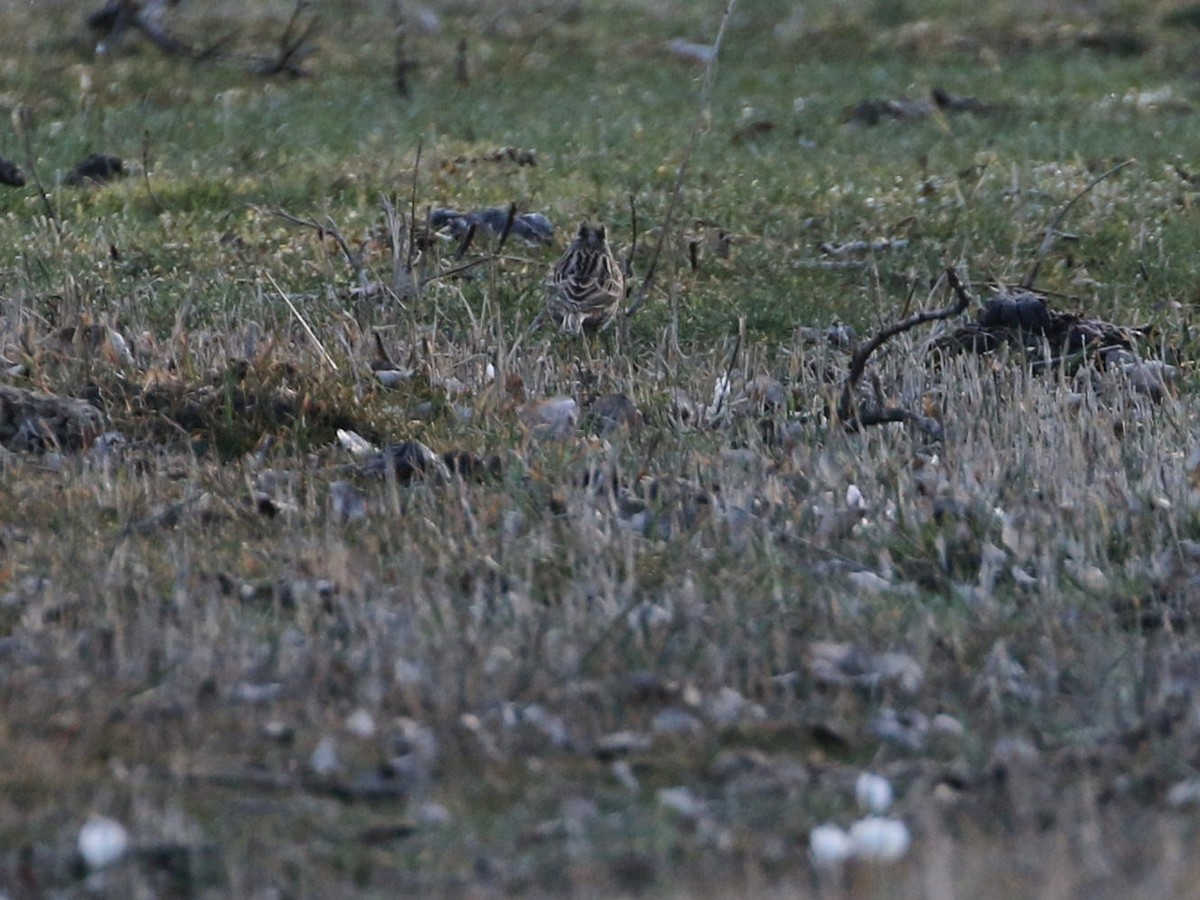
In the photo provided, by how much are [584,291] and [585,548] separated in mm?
3939

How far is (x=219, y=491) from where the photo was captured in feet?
22.2

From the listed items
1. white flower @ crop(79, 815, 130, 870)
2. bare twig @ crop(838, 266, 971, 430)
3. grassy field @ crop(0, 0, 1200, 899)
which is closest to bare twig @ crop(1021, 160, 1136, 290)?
grassy field @ crop(0, 0, 1200, 899)

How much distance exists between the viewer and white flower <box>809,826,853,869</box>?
150 inches

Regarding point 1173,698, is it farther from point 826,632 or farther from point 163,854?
point 163,854

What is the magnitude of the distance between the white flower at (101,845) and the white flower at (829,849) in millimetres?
1435

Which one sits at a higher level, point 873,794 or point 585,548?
point 873,794

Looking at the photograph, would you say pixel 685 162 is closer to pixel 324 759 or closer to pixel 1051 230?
pixel 1051 230

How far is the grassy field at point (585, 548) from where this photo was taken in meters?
4.04

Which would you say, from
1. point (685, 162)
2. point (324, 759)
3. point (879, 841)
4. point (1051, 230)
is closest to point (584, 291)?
point (685, 162)

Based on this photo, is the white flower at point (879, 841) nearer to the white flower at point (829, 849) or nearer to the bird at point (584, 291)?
the white flower at point (829, 849)

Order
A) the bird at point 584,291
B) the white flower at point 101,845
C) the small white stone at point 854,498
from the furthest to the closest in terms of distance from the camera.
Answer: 1. the bird at point 584,291
2. the small white stone at point 854,498
3. the white flower at point 101,845

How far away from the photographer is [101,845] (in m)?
3.81

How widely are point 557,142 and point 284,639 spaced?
1088cm

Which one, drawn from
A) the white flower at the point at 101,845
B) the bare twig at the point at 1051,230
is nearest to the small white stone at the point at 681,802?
the white flower at the point at 101,845
